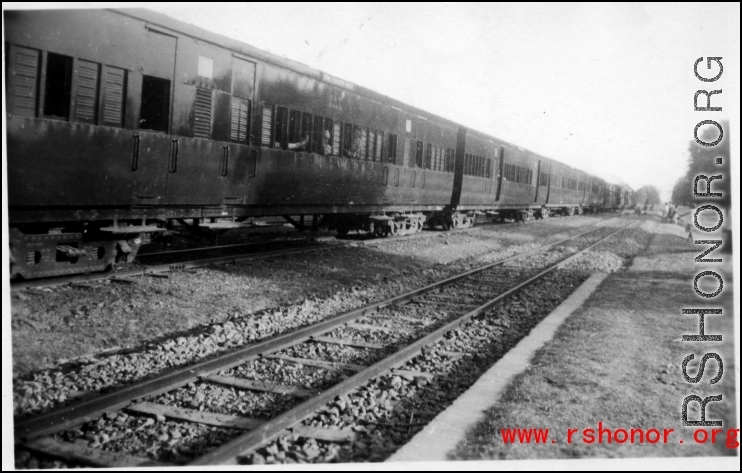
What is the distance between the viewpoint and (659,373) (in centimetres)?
492

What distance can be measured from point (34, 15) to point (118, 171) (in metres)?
1.90

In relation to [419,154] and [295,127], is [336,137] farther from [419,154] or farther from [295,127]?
[419,154]

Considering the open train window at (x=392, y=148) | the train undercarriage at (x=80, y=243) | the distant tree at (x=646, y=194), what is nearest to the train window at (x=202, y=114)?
the train undercarriage at (x=80, y=243)

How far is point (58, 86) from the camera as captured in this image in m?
5.95

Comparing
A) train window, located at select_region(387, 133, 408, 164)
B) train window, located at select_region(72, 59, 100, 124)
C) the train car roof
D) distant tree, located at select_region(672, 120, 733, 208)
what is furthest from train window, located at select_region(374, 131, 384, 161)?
distant tree, located at select_region(672, 120, 733, 208)

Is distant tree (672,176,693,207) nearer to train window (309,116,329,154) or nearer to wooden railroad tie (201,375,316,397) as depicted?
wooden railroad tie (201,375,316,397)

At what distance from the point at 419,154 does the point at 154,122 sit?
925cm

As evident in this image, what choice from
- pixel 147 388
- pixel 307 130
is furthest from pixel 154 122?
pixel 147 388

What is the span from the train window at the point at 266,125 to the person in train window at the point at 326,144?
1.73 meters

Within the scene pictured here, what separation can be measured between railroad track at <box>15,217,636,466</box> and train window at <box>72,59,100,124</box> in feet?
11.3

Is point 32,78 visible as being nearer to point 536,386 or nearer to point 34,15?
point 34,15

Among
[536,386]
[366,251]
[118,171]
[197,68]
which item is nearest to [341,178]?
[366,251]

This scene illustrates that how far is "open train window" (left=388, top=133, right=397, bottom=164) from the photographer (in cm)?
1356

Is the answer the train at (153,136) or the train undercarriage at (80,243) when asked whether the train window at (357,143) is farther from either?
the train undercarriage at (80,243)
